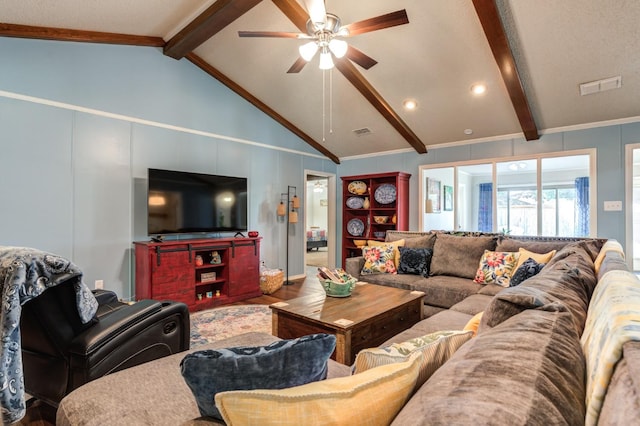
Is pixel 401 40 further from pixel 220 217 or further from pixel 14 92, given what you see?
pixel 14 92

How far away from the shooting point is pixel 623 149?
13.5 feet

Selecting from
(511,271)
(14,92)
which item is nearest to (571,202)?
(511,271)

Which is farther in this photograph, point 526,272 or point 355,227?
point 355,227

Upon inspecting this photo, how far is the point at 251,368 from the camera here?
29.9 inches

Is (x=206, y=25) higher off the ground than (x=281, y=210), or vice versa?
(x=206, y=25)

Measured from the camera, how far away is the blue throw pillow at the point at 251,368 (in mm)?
755

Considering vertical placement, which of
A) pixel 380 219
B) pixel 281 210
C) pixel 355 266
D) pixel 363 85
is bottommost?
pixel 355 266

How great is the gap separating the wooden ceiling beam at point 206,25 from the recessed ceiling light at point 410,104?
2.36m

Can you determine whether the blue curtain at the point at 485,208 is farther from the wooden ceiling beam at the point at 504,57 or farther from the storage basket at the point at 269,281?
the storage basket at the point at 269,281

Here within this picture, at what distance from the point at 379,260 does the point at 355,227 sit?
7.79ft

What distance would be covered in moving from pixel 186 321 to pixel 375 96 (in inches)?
145

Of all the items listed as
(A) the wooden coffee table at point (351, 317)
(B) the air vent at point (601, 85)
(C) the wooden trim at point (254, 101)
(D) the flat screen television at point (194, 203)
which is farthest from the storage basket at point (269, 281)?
(B) the air vent at point (601, 85)

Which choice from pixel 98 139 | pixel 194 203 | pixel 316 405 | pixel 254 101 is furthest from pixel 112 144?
pixel 316 405

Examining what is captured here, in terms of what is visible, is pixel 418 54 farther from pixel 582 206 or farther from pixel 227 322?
pixel 227 322
